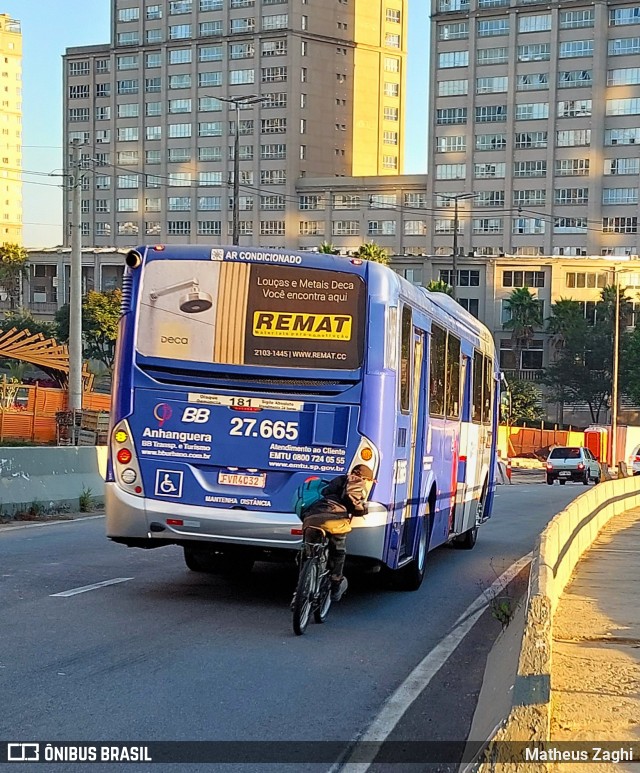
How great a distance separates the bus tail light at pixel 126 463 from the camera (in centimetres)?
1133

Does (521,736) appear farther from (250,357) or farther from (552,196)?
(552,196)

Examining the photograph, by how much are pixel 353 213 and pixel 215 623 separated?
12117 cm

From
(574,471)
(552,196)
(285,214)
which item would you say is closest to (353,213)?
(285,214)

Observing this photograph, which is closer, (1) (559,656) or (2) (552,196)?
(1) (559,656)

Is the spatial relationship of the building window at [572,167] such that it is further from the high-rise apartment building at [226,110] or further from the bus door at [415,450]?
the bus door at [415,450]

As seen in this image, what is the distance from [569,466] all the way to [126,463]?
42.2 meters

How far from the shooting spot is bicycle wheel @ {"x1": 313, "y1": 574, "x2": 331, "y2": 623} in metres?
10.5

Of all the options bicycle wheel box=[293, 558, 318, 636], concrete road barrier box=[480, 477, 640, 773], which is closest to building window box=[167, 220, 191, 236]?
concrete road barrier box=[480, 477, 640, 773]

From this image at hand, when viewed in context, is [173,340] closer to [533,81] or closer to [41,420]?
[41,420]

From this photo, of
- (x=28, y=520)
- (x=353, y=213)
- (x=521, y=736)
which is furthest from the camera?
(x=353, y=213)

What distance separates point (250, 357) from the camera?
1130cm

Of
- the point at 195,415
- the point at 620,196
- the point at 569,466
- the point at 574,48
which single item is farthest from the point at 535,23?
the point at 195,415

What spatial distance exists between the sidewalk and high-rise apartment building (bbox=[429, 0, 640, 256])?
109 metres

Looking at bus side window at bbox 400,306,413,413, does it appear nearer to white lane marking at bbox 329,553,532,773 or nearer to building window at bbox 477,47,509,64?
white lane marking at bbox 329,553,532,773
